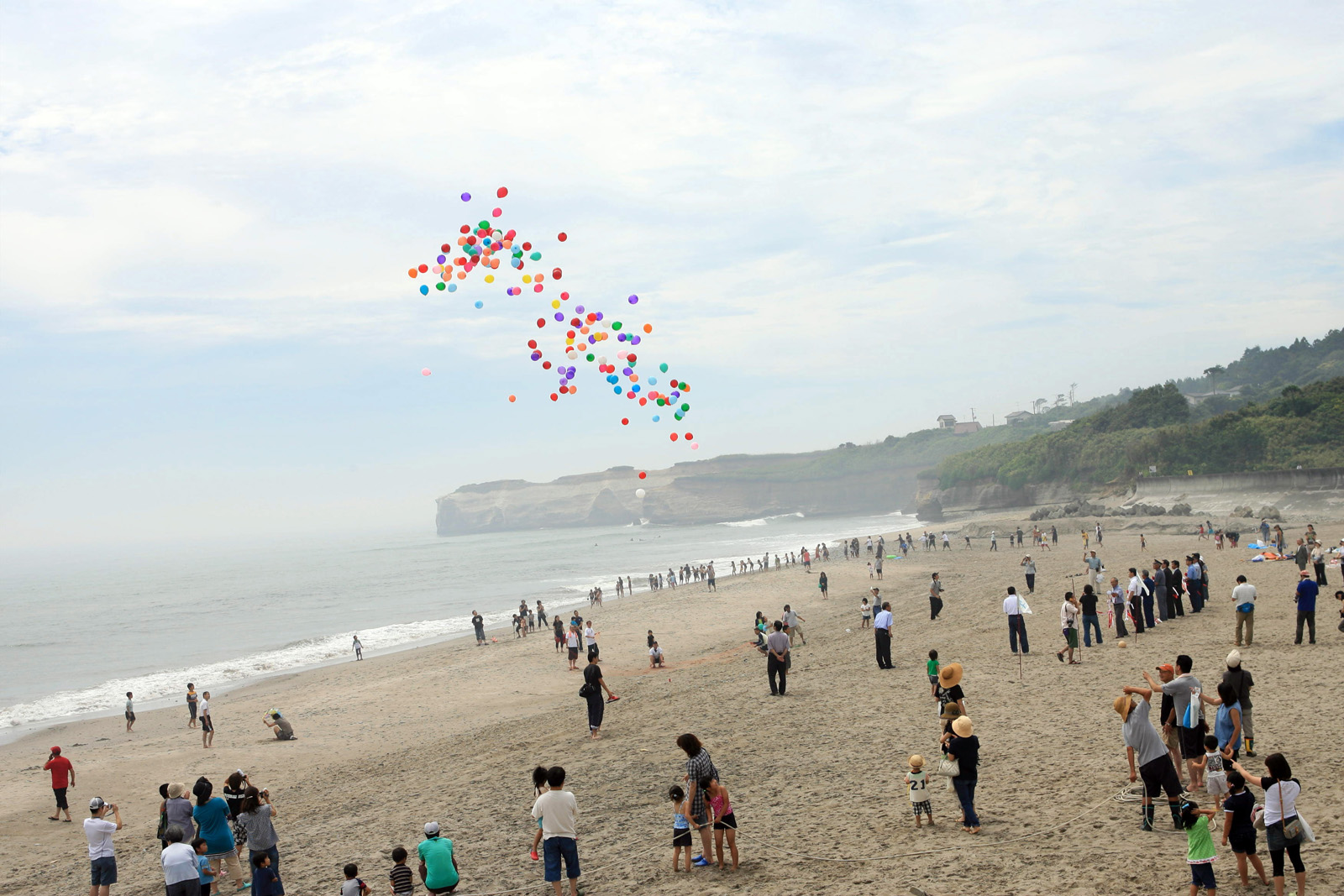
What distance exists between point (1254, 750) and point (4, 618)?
7770cm

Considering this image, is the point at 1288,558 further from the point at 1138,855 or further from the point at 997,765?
the point at 1138,855

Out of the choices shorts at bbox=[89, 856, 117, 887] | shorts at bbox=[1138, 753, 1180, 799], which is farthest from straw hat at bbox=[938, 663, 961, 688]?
shorts at bbox=[89, 856, 117, 887]

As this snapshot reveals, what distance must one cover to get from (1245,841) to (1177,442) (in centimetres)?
6581

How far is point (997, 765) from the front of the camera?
8.84 metres

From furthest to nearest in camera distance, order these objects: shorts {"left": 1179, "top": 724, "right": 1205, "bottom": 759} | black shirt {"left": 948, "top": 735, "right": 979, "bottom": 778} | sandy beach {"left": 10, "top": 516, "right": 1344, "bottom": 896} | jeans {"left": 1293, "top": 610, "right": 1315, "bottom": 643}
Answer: jeans {"left": 1293, "top": 610, "right": 1315, "bottom": 643}, shorts {"left": 1179, "top": 724, "right": 1205, "bottom": 759}, black shirt {"left": 948, "top": 735, "right": 979, "bottom": 778}, sandy beach {"left": 10, "top": 516, "right": 1344, "bottom": 896}

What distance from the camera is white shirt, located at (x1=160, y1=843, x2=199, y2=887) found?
697 cm

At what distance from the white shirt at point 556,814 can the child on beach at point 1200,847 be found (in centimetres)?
407

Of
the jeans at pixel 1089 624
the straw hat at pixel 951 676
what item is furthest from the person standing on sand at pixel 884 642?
the straw hat at pixel 951 676

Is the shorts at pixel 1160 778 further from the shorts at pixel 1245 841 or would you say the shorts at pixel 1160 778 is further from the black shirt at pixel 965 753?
the black shirt at pixel 965 753

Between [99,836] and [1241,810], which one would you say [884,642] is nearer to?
[1241,810]

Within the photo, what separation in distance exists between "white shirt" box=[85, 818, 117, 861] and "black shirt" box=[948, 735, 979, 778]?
7.53 meters

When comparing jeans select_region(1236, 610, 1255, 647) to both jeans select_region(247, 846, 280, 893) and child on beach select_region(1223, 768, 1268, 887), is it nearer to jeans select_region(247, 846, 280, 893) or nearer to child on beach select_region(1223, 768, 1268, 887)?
child on beach select_region(1223, 768, 1268, 887)

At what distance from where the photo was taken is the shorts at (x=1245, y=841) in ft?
17.9

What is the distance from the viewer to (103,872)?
803cm
